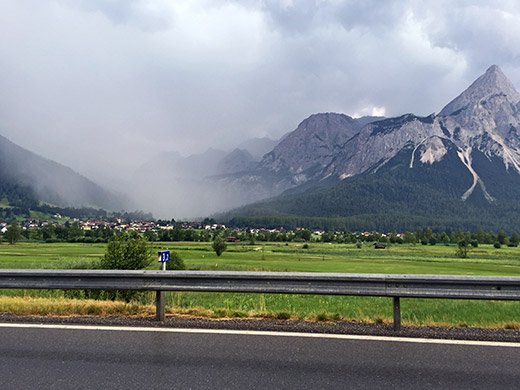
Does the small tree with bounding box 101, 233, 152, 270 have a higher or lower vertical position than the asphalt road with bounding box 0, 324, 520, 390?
higher

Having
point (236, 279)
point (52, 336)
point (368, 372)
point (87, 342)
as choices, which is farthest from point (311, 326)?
point (52, 336)

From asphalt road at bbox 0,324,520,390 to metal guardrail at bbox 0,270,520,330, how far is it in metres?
0.98

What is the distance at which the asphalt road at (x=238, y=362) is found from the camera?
508cm

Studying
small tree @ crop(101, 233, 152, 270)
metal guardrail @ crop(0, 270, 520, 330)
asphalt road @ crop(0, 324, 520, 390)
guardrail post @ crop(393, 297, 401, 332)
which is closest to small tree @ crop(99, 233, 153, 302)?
small tree @ crop(101, 233, 152, 270)

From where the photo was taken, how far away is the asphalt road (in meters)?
5.08

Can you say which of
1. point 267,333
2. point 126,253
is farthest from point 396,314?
point 126,253

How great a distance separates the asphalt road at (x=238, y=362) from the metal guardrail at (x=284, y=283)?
98cm

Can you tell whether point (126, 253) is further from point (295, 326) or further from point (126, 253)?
point (295, 326)

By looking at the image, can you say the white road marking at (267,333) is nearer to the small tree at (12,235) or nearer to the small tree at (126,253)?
the small tree at (126,253)

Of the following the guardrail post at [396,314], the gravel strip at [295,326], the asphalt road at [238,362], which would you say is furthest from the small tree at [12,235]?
the guardrail post at [396,314]

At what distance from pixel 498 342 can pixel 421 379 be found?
8.51 ft

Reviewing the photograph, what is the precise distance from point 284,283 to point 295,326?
88 centimetres

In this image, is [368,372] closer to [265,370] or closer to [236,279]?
[265,370]

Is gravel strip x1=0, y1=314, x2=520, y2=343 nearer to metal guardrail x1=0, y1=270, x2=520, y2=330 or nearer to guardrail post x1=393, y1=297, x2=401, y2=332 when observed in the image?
guardrail post x1=393, y1=297, x2=401, y2=332
